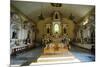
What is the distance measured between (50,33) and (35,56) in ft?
1.28

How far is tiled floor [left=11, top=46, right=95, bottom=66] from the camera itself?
2203mm

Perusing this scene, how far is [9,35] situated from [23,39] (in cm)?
20

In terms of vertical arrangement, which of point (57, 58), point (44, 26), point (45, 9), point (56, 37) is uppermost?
point (45, 9)

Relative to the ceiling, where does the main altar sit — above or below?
below

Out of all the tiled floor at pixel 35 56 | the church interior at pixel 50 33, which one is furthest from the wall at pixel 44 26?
the tiled floor at pixel 35 56

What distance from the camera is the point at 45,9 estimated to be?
2.31 meters

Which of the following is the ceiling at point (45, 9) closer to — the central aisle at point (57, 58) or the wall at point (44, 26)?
the wall at point (44, 26)

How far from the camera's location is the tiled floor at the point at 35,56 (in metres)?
2.20

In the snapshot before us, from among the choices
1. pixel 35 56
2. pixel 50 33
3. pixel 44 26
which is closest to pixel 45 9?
pixel 44 26

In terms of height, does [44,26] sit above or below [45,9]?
below

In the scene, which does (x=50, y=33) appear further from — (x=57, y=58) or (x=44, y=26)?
(x=57, y=58)

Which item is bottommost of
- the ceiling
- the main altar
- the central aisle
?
the central aisle

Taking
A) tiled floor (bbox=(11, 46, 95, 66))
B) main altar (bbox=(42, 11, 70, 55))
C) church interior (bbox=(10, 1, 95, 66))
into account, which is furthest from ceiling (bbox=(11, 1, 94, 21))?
tiled floor (bbox=(11, 46, 95, 66))

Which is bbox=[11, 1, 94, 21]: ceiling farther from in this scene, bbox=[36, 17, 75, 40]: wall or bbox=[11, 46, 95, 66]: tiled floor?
bbox=[11, 46, 95, 66]: tiled floor
